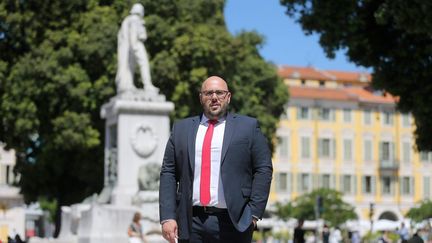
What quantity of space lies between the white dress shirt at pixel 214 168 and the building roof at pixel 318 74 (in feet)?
291

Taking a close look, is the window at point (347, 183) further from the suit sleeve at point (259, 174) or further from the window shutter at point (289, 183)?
the suit sleeve at point (259, 174)

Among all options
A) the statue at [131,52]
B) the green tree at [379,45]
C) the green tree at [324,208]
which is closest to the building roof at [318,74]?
the green tree at [324,208]

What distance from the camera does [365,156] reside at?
88.5 m

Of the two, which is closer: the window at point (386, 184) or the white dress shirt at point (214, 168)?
the white dress shirt at point (214, 168)

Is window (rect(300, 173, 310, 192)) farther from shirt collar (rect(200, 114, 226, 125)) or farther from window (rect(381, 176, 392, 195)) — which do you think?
shirt collar (rect(200, 114, 226, 125))

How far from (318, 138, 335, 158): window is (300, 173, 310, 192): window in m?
2.26

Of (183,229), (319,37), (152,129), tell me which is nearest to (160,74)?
(152,129)

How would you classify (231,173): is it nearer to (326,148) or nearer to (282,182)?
(282,182)

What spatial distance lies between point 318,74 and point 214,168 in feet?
306

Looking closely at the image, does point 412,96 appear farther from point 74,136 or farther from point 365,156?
point 365,156

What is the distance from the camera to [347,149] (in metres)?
88.2

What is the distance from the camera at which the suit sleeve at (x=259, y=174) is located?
20.4ft

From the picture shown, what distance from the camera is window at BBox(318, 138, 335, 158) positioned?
87.5 meters

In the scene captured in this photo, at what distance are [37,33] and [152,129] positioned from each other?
13.6 meters
